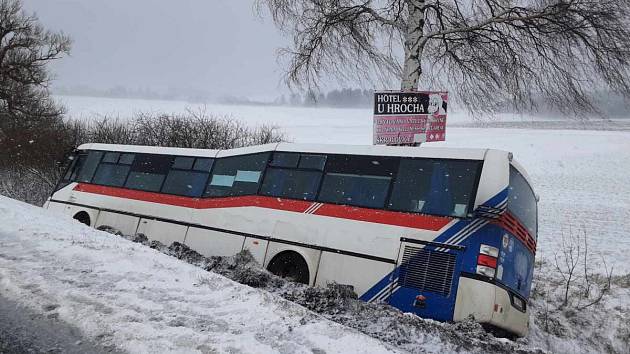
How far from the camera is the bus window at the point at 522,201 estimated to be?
7.05 m

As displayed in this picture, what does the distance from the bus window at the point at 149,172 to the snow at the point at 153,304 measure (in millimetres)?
4961

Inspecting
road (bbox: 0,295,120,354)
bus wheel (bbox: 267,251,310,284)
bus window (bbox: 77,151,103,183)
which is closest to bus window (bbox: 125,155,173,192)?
bus window (bbox: 77,151,103,183)

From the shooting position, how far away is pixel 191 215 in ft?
32.8

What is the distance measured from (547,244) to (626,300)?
5757 mm

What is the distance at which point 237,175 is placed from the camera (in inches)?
381

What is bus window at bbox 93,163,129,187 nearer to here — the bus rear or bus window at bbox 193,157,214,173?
bus window at bbox 193,157,214,173

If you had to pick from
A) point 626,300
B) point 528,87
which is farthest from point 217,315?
point 528,87

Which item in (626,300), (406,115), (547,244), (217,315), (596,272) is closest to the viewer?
(217,315)

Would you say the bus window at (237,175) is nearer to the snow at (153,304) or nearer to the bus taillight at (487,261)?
the snow at (153,304)

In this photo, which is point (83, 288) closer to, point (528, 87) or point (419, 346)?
point (419, 346)

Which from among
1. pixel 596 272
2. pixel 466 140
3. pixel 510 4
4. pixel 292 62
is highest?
pixel 466 140

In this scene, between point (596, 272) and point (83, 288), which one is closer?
point (83, 288)

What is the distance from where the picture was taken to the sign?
980 cm

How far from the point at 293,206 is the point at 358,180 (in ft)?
4.11
